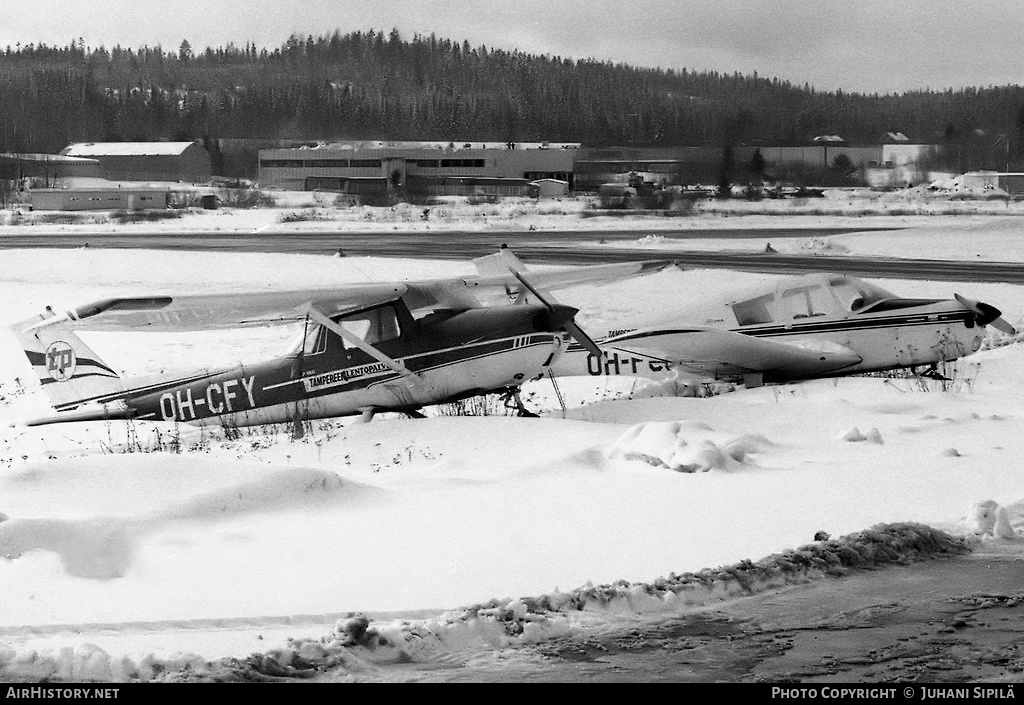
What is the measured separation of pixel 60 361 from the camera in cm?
1147

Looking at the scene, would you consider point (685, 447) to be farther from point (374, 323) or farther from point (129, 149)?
point (129, 149)

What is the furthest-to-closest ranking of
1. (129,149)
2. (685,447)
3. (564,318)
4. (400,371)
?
(129,149) < (400,371) < (564,318) < (685,447)

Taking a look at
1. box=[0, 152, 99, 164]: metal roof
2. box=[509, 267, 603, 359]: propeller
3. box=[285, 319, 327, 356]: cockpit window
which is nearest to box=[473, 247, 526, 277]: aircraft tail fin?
box=[509, 267, 603, 359]: propeller

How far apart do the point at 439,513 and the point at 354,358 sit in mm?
4426

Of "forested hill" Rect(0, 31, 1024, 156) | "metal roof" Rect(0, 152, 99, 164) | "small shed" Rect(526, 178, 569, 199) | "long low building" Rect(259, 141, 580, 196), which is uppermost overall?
"forested hill" Rect(0, 31, 1024, 156)

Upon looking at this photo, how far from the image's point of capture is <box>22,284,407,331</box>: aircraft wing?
9047mm

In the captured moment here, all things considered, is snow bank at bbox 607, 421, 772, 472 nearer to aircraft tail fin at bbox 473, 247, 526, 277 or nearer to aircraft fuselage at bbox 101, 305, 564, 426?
aircraft fuselage at bbox 101, 305, 564, 426

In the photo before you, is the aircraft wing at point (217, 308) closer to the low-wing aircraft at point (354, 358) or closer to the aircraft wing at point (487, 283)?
the low-wing aircraft at point (354, 358)

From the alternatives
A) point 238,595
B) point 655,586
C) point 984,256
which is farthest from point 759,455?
point 984,256

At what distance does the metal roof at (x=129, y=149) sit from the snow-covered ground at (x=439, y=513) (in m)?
55.3

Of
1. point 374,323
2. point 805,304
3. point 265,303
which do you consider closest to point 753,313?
point 805,304

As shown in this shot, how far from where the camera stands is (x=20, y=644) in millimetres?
4676

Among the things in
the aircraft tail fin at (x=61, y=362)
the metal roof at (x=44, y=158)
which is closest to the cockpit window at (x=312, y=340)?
the aircraft tail fin at (x=61, y=362)

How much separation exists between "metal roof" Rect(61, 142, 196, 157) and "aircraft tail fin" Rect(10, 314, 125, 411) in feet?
179
